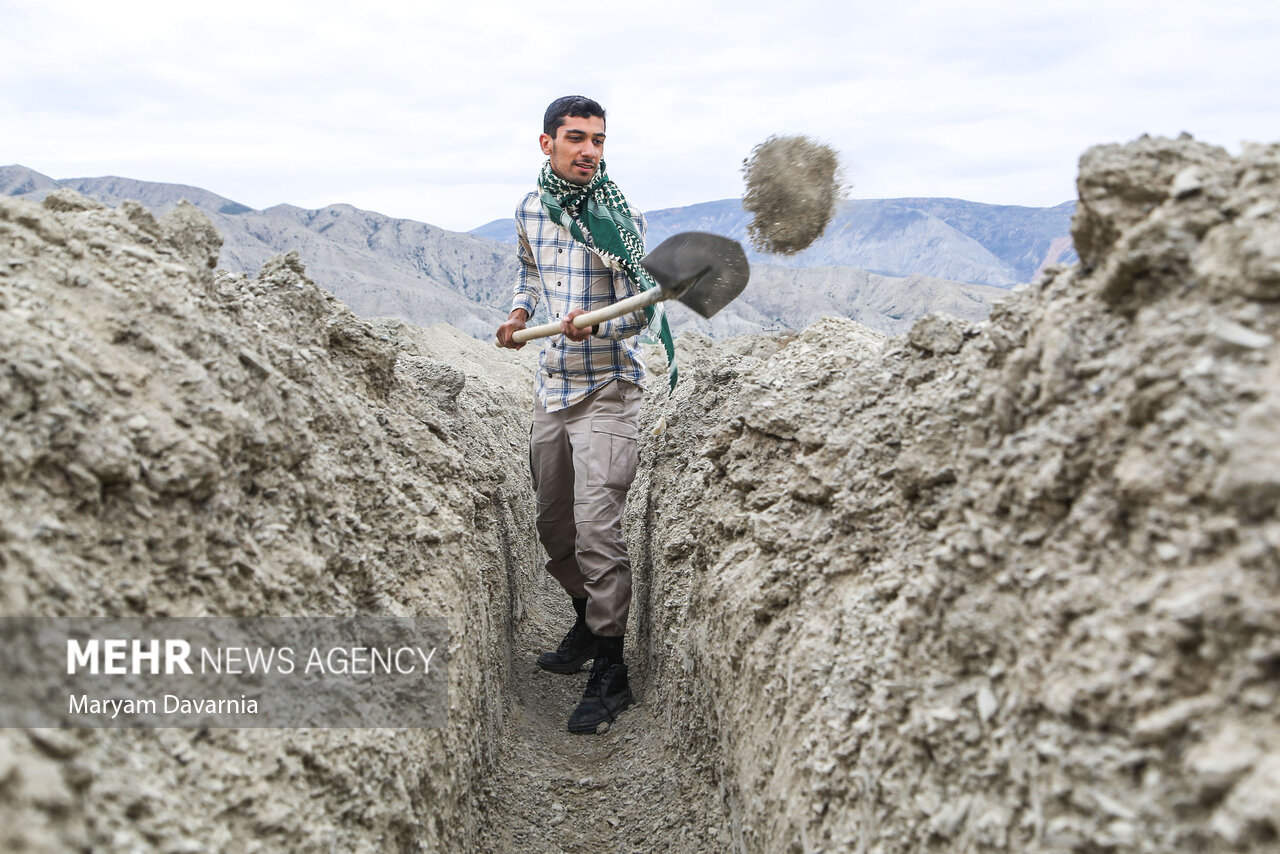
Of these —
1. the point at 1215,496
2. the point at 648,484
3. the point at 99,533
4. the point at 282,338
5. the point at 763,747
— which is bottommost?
the point at 763,747

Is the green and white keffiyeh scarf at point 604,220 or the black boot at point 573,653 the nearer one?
the green and white keffiyeh scarf at point 604,220

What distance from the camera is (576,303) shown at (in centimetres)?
394

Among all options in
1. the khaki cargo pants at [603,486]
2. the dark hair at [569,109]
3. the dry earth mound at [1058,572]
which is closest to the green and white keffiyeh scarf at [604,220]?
the dark hair at [569,109]

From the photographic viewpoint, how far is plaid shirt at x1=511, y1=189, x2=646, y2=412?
3.90 meters

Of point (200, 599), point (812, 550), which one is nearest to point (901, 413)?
point (812, 550)

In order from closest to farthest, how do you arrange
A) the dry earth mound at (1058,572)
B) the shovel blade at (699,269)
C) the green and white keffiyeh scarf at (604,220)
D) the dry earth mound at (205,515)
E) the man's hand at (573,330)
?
the dry earth mound at (1058,572), the dry earth mound at (205,515), the shovel blade at (699,269), the man's hand at (573,330), the green and white keffiyeh scarf at (604,220)

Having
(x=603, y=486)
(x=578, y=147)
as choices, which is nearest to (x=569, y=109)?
(x=578, y=147)

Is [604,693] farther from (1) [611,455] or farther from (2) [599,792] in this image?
(1) [611,455]

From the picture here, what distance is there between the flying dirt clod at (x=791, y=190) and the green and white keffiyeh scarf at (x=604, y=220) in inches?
22.7

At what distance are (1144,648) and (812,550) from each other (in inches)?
52.4

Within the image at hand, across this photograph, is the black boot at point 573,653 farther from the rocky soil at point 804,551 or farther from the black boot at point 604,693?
the rocky soil at point 804,551

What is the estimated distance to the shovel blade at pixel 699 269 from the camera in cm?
341

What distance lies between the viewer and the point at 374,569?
2.58m

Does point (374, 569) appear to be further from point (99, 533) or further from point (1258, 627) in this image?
point (1258, 627)
